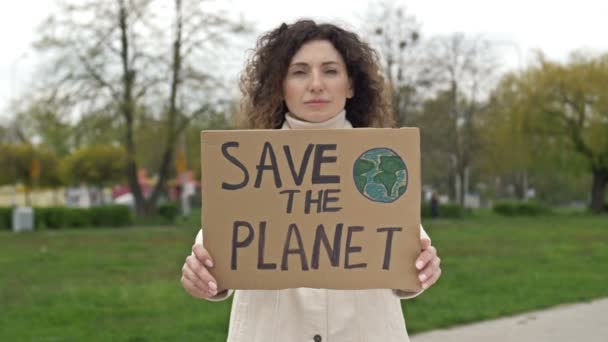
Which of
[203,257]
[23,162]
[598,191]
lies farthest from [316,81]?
[23,162]

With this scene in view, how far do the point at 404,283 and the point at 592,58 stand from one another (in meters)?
37.3

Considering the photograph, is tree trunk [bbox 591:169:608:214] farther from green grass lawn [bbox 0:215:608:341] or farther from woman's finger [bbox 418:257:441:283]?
woman's finger [bbox 418:257:441:283]

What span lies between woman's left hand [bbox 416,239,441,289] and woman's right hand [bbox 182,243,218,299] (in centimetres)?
52

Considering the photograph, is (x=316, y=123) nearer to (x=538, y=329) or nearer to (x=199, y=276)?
(x=199, y=276)

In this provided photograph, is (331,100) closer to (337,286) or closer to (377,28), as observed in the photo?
(337,286)

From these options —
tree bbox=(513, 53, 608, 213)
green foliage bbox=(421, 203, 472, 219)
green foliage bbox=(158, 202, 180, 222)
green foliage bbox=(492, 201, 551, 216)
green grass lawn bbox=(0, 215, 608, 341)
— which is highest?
tree bbox=(513, 53, 608, 213)

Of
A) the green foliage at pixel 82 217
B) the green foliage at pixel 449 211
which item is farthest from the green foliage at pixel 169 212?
the green foliage at pixel 449 211

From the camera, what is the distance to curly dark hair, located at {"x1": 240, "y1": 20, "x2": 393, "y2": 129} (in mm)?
2197

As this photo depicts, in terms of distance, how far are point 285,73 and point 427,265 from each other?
687 millimetres

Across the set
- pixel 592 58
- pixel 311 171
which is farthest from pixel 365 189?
pixel 592 58

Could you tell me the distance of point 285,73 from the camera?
2.19 m

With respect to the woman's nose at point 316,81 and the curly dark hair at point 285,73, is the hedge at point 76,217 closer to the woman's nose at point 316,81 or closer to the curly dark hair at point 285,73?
the curly dark hair at point 285,73

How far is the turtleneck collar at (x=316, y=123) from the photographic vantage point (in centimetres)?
208

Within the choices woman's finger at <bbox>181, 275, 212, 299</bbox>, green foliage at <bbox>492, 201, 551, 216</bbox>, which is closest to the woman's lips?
woman's finger at <bbox>181, 275, 212, 299</bbox>
